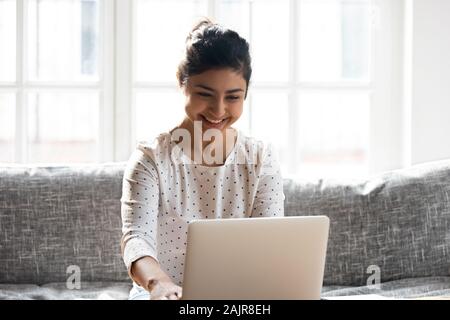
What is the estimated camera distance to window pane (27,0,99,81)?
2943 mm

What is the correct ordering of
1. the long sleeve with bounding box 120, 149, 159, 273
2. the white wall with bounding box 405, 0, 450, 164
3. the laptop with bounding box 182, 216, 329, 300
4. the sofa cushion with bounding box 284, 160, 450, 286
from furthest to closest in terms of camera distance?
the white wall with bounding box 405, 0, 450, 164
the sofa cushion with bounding box 284, 160, 450, 286
the long sleeve with bounding box 120, 149, 159, 273
the laptop with bounding box 182, 216, 329, 300

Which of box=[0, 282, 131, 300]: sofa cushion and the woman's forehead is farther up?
the woman's forehead

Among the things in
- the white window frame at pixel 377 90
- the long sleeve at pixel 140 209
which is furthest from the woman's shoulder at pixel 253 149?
the white window frame at pixel 377 90

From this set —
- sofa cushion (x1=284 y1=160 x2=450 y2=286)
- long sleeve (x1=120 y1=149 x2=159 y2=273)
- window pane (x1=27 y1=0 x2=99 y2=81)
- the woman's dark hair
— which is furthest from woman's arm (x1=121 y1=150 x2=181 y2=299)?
window pane (x1=27 y1=0 x2=99 y2=81)

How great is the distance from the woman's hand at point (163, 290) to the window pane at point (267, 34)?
1500mm

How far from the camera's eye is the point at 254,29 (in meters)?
3.00

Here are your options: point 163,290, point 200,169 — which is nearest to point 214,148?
point 200,169

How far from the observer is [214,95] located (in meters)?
1.96

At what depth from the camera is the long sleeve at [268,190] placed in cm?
206

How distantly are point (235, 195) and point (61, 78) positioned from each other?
114 centimetres

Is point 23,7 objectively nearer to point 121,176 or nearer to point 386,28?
point 121,176

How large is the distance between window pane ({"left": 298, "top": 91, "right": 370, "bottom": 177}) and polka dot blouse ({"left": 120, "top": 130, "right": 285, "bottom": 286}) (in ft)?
3.01

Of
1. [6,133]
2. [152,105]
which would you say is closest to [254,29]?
[152,105]

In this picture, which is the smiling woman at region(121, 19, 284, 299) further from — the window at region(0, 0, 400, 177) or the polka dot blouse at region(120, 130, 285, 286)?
the window at region(0, 0, 400, 177)
